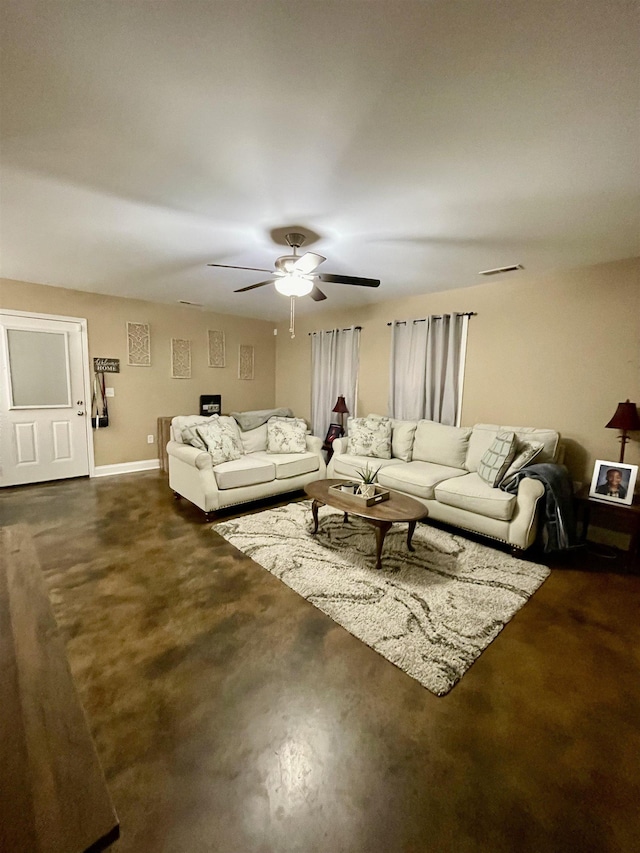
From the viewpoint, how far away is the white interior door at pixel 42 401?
13.3 ft

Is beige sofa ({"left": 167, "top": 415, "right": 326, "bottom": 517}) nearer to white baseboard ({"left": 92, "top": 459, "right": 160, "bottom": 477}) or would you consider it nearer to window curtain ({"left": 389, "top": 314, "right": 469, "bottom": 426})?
window curtain ({"left": 389, "top": 314, "right": 469, "bottom": 426})

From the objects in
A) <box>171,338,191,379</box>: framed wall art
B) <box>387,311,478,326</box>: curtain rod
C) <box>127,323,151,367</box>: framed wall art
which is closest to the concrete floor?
<box>387,311,478,326</box>: curtain rod

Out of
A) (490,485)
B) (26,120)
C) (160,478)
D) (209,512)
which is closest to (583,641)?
(490,485)

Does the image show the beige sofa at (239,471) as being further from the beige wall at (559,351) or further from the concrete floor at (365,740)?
the beige wall at (559,351)

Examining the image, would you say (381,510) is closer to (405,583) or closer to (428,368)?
(405,583)

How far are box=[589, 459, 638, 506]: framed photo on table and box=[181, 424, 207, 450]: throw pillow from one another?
3.49m

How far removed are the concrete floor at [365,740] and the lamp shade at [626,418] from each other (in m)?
1.29

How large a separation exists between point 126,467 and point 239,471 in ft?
7.76

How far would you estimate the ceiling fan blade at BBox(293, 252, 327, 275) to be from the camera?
2.37 meters

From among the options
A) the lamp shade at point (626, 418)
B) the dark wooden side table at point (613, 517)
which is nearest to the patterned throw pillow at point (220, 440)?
the dark wooden side table at point (613, 517)

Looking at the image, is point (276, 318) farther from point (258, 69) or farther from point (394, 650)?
point (394, 650)

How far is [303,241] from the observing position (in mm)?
2691

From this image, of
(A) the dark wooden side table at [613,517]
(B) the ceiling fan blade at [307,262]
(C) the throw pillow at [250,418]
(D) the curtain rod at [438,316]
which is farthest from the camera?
(C) the throw pillow at [250,418]

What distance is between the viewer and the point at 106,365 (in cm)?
462
